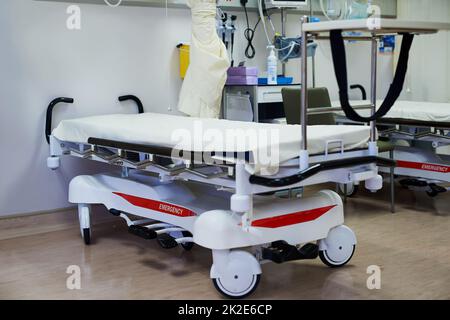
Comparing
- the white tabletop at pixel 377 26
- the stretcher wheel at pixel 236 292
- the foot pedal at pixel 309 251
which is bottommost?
the stretcher wheel at pixel 236 292

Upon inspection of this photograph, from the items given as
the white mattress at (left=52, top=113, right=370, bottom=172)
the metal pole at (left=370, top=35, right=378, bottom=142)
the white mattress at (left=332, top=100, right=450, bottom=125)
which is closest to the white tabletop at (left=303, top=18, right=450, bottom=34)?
the metal pole at (left=370, top=35, right=378, bottom=142)

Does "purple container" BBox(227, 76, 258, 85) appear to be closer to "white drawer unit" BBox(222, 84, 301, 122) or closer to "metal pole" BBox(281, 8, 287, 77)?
"white drawer unit" BBox(222, 84, 301, 122)

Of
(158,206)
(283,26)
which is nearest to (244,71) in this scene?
(283,26)

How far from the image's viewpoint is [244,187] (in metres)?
2.97

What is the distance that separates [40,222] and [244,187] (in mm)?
2283

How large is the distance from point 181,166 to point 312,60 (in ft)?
9.46

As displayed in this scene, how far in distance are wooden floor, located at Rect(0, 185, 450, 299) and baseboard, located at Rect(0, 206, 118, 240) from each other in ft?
0.35

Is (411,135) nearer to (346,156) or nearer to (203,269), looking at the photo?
(346,156)

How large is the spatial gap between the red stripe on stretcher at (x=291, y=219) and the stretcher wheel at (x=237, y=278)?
18 cm

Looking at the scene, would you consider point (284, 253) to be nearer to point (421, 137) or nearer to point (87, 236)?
point (87, 236)

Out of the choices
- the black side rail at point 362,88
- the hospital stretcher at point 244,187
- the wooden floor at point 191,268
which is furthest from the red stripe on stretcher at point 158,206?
the black side rail at point 362,88

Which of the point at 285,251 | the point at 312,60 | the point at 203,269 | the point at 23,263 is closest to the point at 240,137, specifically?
the point at 285,251

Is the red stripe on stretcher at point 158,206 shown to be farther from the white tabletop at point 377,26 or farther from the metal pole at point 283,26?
the metal pole at point 283,26

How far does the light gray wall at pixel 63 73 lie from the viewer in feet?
14.8
